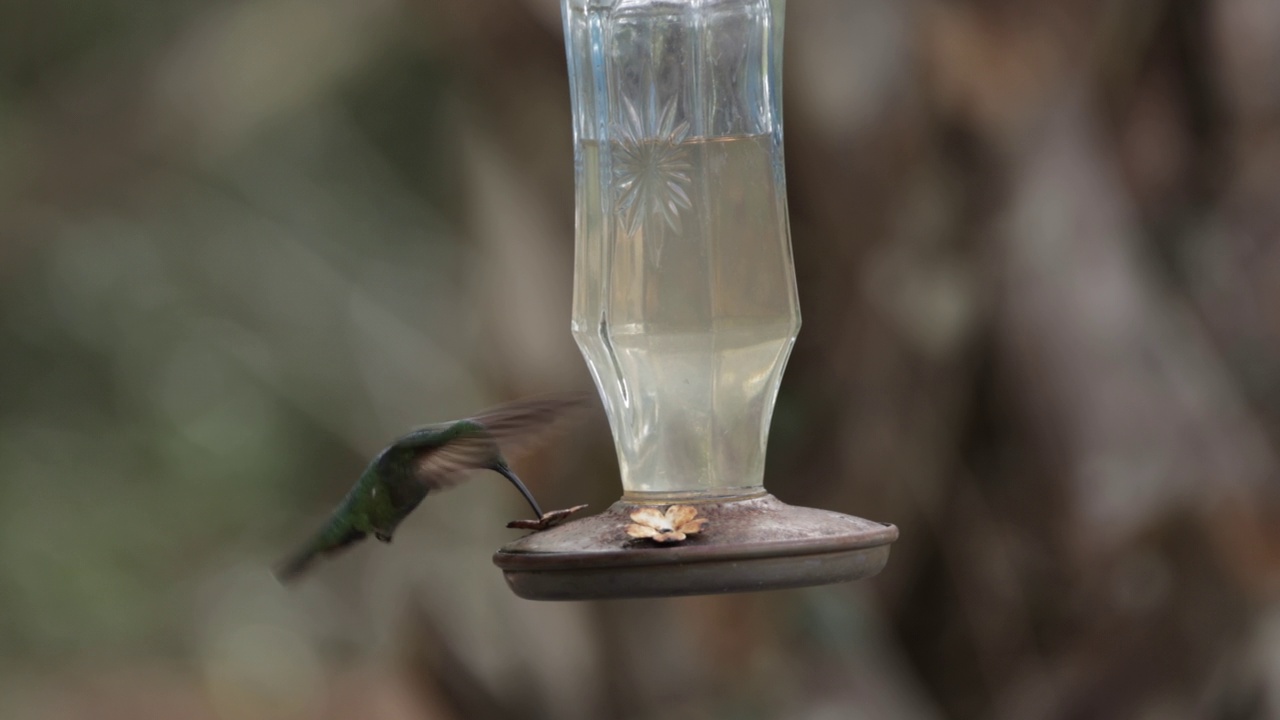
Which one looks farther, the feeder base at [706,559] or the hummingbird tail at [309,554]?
the hummingbird tail at [309,554]

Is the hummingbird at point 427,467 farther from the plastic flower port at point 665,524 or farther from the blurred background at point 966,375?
the blurred background at point 966,375

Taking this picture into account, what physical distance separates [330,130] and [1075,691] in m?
6.85

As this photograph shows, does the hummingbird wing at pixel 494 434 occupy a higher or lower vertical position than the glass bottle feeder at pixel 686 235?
lower

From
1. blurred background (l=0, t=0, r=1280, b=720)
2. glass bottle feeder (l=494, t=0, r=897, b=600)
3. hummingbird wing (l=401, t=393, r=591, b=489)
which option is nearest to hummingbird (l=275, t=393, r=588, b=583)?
hummingbird wing (l=401, t=393, r=591, b=489)

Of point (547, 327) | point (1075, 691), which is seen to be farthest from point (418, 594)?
point (1075, 691)

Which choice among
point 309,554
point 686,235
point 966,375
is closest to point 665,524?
point 686,235

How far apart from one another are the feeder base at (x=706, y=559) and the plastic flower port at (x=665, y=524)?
0.01 meters

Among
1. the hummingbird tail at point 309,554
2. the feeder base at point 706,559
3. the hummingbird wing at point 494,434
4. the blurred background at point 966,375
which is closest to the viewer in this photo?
the feeder base at point 706,559

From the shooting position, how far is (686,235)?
7.87ft

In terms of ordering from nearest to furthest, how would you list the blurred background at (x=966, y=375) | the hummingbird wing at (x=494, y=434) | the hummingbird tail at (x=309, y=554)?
the hummingbird wing at (x=494, y=434)
the hummingbird tail at (x=309, y=554)
the blurred background at (x=966, y=375)

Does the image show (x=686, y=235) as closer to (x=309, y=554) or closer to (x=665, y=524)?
(x=665, y=524)

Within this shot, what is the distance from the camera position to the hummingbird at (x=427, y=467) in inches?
92.8

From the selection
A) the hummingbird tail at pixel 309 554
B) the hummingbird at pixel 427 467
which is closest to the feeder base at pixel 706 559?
the hummingbird at pixel 427 467

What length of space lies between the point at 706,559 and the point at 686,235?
657mm
